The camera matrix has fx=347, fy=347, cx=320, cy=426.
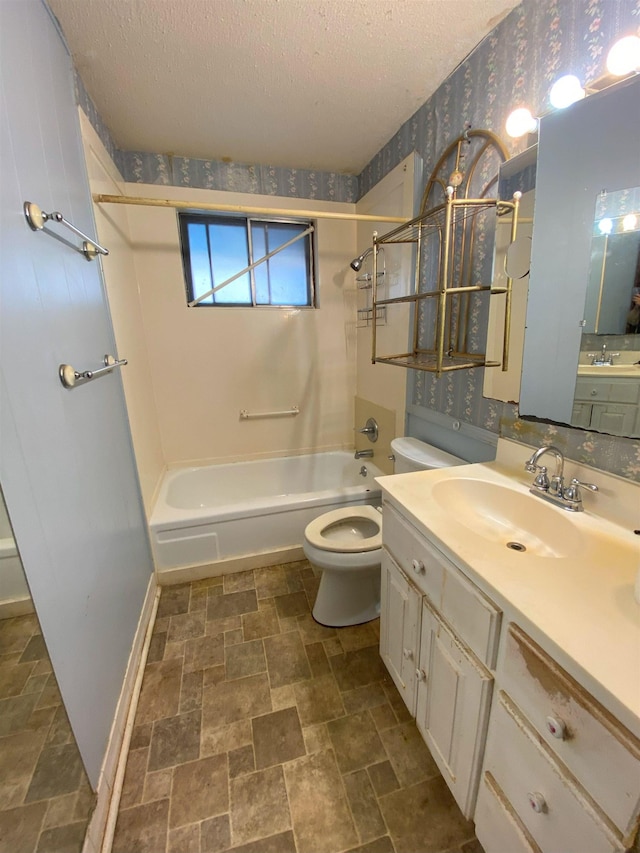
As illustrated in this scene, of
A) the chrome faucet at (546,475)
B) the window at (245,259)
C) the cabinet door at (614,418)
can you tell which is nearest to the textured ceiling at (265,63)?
the window at (245,259)

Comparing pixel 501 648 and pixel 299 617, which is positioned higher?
pixel 501 648

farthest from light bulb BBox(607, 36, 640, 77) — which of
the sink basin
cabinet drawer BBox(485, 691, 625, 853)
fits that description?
cabinet drawer BBox(485, 691, 625, 853)

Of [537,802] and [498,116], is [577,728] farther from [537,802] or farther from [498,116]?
[498,116]

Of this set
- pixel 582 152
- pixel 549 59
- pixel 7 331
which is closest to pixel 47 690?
pixel 7 331

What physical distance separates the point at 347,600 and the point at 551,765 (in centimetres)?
112

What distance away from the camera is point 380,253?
7.27 ft

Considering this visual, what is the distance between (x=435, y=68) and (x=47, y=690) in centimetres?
251

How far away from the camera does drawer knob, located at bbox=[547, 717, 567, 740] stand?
→ 60 cm

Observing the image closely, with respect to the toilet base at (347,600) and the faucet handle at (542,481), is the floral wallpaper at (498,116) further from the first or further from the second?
the toilet base at (347,600)

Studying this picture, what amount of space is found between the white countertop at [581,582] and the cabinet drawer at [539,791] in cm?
21

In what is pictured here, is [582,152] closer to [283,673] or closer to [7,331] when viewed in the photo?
[7,331]

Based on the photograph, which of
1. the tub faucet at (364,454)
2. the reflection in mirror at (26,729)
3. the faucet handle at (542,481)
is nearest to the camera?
the reflection in mirror at (26,729)

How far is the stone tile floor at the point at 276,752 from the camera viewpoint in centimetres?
100

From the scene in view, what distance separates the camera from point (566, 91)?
101cm
